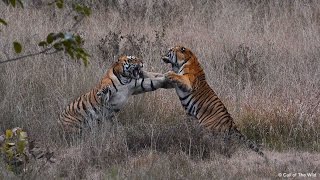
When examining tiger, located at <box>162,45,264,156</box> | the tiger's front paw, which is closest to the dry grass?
tiger, located at <box>162,45,264,156</box>

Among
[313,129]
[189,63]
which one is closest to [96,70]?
[189,63]

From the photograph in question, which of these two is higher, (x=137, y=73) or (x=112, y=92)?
(x=137, y=73)

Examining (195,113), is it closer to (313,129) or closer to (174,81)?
(174,81)

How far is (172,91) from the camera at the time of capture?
25.9 feet

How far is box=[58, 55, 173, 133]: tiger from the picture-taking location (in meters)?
6.82

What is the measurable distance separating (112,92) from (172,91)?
1.24 meters

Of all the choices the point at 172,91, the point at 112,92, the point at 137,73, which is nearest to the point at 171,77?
the point at 137,73

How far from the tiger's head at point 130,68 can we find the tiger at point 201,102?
0.30 m

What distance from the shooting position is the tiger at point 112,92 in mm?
6816

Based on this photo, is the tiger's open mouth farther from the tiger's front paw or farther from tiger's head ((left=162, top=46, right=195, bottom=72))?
tiger's head ((left=162, top=46, right=195, bottom=72))

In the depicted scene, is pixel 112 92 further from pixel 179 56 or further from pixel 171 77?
pixel 179 56

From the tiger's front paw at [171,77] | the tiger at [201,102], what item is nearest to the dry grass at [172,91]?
the tiger at [201,102]

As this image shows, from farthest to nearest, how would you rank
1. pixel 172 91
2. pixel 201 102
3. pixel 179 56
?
pixel 172 91 → pixel 179 56 → pixel 201 102

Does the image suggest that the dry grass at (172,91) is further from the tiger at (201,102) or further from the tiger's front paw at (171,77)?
the tiger's front paw at (171,77)
